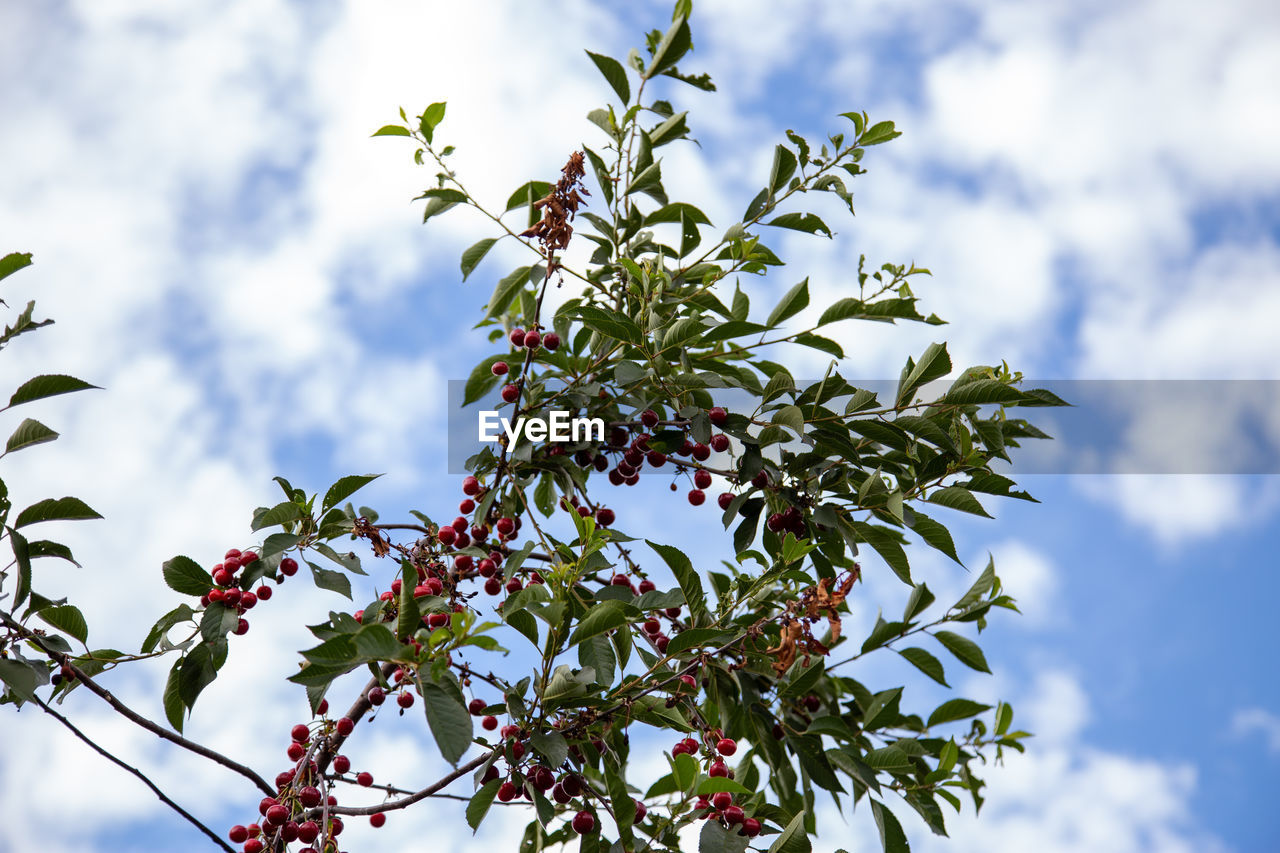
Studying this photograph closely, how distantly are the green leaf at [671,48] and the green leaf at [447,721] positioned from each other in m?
1.79

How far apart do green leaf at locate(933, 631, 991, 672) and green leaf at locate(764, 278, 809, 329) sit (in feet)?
3.00

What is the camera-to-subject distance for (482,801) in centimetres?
192

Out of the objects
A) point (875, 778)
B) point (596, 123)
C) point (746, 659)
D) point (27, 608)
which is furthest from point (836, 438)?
point (27, 608)

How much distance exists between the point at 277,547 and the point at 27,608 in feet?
1.70

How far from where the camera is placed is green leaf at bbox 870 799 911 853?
2369 millimetres

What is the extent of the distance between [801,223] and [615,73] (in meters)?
0.63

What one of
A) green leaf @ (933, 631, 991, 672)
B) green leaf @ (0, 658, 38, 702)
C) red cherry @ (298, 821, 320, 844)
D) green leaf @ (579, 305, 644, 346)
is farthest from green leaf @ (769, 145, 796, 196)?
green leaf @ (0, 658, 38, 702)

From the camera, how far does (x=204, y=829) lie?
6.72 ft

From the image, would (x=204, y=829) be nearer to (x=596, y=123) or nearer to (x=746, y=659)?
(x=746, y=659)

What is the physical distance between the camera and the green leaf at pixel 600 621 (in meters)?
1.82

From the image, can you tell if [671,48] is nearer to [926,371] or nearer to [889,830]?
[926,371]

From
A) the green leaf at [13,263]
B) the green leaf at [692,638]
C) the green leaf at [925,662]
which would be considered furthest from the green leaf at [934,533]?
the green leaf at [13,263]

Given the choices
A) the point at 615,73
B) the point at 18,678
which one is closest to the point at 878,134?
the point at 615,73

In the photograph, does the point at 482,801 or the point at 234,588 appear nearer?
the point at 482,801
